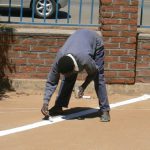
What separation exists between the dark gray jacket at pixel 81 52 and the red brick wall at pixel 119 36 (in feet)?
4.88

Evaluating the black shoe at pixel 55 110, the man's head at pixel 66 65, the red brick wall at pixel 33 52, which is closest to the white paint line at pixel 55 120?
the black shoe at pixel 55 110

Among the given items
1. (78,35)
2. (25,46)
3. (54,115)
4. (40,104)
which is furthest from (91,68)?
(25,46)

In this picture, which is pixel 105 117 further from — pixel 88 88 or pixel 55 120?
pixel 88 88

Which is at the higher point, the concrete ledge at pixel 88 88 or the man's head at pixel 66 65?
the man's head at pixel 66 65

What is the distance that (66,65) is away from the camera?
603 cm

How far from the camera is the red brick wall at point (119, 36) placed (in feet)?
26.3

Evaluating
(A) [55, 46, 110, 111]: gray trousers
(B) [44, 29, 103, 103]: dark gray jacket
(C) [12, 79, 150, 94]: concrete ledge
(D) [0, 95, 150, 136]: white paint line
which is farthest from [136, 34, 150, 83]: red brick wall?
(B) [44, 29, 103, 103]: dark gray jacket

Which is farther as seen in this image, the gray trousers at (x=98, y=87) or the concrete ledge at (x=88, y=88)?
the concrete ledge at (x=88, y=88)

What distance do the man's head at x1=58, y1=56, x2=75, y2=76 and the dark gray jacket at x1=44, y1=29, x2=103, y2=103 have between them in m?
0.11

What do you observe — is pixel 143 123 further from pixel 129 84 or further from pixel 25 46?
pixel 25 46

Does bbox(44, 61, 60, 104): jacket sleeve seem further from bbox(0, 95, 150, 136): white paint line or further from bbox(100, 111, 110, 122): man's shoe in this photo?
bbox(100, 111, 110, 122): man's shoe

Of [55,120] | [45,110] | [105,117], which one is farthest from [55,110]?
[105,117]

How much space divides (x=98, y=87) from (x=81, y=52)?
2.33 feet

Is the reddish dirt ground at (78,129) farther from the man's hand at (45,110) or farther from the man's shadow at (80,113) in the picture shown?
the man's hand at (45,110)
